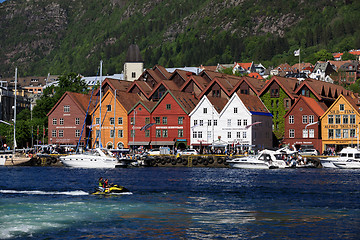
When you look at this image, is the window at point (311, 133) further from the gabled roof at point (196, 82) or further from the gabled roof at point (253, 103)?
the gabled roof at point (196, 82)

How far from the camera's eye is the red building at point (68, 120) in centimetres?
15162

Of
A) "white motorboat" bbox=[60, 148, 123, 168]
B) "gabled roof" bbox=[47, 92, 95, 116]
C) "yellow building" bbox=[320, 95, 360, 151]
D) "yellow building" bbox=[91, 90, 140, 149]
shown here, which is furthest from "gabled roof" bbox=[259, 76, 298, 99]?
"white motorboat" bbox=[60, 148, 123, 168]

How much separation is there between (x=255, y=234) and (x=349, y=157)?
6729 cm

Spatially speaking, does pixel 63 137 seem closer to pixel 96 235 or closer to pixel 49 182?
pixel 49 182

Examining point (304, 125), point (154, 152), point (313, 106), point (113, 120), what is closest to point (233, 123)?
point (304, 125)

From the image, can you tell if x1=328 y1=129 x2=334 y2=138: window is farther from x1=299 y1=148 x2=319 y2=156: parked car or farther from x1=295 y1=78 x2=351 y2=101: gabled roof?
x1=295 y1=78 x2=351 y2=101: gabled roof

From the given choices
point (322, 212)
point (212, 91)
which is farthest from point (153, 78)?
point (322, 212)

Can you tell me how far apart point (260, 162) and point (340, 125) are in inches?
1207

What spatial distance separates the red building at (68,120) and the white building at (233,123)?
91.2 feet

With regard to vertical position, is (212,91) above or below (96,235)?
above

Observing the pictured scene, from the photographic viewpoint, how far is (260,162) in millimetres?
110062

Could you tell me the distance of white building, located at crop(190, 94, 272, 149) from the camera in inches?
5300

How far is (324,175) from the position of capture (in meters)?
94.8

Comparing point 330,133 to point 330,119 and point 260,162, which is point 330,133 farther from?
point 260,162
